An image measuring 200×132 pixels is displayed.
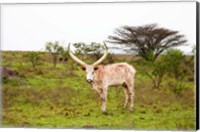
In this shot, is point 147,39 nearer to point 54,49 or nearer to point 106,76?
point 106,76

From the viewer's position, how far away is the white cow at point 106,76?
24.2 feet

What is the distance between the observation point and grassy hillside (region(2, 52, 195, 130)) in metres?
7.21

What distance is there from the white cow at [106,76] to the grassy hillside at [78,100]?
6cm

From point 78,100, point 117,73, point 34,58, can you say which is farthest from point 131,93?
point 34,58

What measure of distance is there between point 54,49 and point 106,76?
2.25ft

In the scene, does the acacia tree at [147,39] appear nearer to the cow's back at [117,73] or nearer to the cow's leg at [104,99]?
the cow's back at [117,73]

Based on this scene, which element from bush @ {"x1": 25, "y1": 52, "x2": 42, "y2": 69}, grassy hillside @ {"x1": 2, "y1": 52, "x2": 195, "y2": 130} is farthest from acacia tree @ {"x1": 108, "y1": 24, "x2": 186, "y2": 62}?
bush @ {"x1": 25, "y1": 52, "x2": 42, "y2": 69}

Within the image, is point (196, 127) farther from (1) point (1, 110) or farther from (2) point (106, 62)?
(1) point (1, 110)

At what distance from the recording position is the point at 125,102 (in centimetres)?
735

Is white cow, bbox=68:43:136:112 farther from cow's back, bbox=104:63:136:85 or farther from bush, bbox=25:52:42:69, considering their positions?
bush, bbox=25:52:42:69

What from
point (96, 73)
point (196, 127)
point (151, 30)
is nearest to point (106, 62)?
point (96, 73)

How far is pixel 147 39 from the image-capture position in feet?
23.9

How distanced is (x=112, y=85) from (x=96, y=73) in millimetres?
232

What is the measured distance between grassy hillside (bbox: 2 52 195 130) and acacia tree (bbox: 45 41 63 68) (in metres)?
0.07
